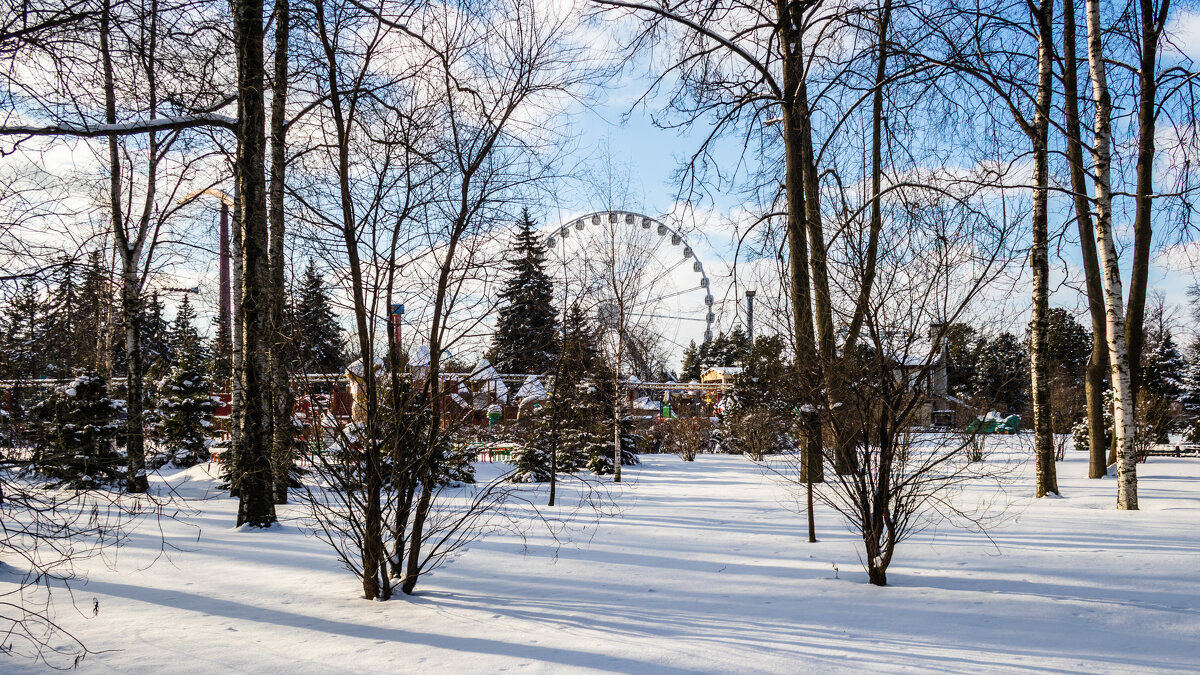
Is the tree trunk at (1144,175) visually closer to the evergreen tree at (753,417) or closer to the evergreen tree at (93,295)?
the evergreen tree at (753,417)

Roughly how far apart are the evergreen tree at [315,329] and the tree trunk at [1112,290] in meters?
7.43

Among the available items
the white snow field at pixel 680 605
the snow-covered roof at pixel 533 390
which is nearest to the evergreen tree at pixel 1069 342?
the snow-covered roof at pixel 533 390

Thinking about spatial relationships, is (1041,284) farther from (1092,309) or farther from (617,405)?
(617,405)

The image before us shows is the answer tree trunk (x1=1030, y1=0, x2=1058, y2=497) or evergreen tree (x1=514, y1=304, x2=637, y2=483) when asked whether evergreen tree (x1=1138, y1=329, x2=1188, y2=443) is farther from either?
evergreen tree (x1=514, y1=304, x2=637, y2=483)

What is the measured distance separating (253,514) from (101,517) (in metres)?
1.88

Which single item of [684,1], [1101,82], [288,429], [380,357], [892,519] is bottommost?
[892,519]

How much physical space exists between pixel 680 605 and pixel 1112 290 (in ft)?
19.8

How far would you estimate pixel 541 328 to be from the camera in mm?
5375

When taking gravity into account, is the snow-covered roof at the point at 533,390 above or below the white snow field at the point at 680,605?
above

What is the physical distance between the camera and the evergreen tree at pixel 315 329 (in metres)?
4.50

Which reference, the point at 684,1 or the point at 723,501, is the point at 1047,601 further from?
the point at 684,1

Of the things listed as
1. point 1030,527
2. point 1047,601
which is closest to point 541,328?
point 1047,601

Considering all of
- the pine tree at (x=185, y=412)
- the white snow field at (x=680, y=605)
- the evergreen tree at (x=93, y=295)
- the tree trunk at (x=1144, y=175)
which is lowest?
the white snow field at (x=680, y=605)

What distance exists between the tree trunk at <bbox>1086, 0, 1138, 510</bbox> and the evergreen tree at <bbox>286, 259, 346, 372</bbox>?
24.4 ft
